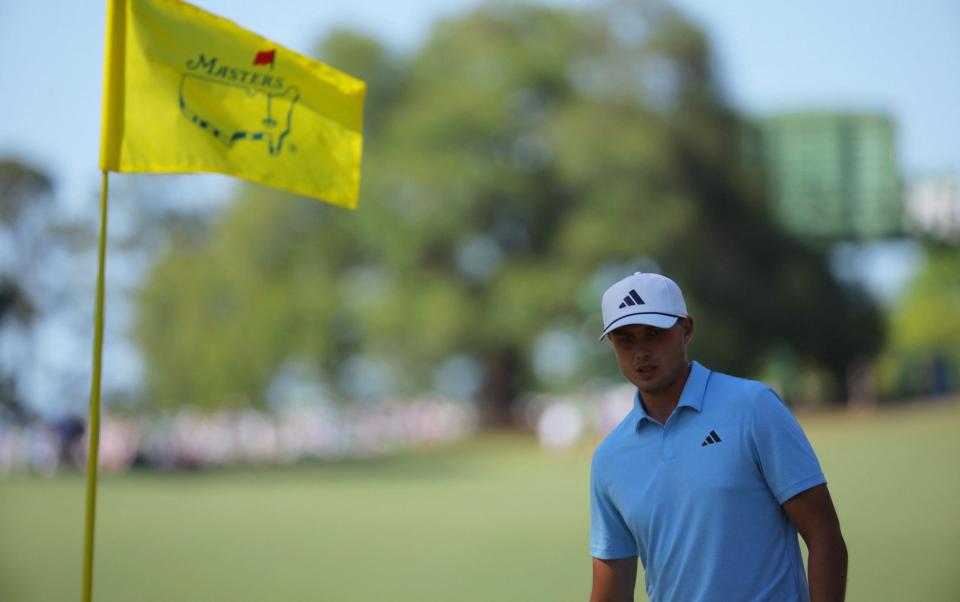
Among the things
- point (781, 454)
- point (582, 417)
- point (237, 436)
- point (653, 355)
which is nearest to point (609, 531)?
point (653, 355)

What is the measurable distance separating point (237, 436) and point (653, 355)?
118 feet

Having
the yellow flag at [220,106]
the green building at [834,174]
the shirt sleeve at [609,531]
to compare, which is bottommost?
the shirt sleeve at [609,531]

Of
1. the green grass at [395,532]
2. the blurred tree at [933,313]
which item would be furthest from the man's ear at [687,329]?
the blurred tree at [933,313]

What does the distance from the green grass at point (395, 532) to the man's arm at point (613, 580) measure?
20.6 ft

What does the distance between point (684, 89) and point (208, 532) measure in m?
27.7

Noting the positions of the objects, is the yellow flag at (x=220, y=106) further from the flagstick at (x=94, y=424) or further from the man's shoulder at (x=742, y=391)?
the man's shoulder at (x=742, y=391)

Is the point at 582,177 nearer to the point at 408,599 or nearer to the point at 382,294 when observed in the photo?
the point at 382,294

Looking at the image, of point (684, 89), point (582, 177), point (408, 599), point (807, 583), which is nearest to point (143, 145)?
point (807, 583)

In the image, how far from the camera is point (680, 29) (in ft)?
129

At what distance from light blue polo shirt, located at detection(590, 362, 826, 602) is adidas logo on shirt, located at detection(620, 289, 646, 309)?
28 centimetres

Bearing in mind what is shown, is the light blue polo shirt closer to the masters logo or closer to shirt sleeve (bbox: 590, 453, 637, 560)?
shirt sleeve (bbox: 590, 453, 637, 560)

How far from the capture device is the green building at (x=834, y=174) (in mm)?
43844

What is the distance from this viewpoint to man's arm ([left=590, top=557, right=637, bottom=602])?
379cm

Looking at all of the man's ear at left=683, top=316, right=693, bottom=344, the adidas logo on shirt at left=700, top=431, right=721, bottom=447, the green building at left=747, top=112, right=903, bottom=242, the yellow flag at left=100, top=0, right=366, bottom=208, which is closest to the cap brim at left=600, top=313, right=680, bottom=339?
the man's ear at left=683, top=316, right=693, bottom=344
